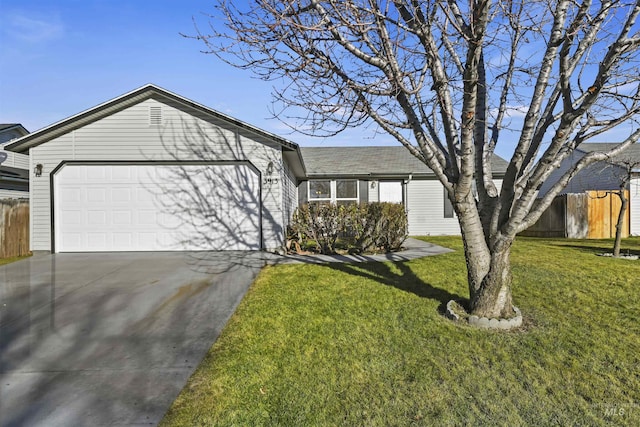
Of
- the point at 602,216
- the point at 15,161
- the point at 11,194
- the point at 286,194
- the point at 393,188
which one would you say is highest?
the point at 15,161

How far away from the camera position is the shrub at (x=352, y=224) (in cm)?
872

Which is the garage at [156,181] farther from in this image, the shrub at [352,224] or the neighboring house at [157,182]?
the shrub at [352,224]

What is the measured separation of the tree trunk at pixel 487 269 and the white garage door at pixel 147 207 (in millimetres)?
6545

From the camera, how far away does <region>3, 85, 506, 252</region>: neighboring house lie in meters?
9.42

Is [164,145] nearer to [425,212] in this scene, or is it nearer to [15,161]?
[425,212]

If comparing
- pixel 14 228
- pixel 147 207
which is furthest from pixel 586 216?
pixel 14 228

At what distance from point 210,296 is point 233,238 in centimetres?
446

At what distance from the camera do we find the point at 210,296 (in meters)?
5.25

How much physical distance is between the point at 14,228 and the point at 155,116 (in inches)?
194

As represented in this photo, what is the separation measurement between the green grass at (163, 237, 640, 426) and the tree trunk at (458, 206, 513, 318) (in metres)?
0.33

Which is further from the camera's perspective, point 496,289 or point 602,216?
point 602,216

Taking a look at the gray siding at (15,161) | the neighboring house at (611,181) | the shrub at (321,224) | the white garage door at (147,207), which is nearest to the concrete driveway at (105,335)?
the shrub at (321,224)

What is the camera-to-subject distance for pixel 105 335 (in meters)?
3.83

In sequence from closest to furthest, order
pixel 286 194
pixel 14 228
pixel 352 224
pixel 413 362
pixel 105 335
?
pixel 413 362 < pixel 105 335 < pixel 352 224 < pixel 14 228 < pixel 286 194
